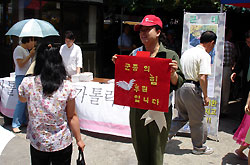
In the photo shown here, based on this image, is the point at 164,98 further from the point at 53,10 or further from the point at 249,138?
the point at 53,10

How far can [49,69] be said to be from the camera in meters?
2.35

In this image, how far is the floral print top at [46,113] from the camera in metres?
2.32

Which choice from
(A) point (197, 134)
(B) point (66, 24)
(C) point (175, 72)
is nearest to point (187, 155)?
(A) point (197, 134)

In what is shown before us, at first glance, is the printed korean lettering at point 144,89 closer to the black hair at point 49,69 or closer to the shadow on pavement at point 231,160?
the black hair at point 49,69

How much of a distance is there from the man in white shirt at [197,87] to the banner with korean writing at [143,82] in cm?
151

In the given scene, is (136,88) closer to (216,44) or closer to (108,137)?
(108,137)

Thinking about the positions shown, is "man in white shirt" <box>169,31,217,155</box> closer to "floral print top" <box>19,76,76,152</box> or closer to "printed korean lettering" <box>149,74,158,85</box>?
"printed korean lettering" <box>149,74,158,85</box>

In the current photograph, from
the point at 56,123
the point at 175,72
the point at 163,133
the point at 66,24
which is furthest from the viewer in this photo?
the point at 66,24

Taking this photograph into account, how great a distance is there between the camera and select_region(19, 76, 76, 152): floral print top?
232 centimetres

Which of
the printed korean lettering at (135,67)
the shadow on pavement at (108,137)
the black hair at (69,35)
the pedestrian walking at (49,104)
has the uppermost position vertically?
the black hair at (69,35)

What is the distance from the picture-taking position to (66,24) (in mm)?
8352

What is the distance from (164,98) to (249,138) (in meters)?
1.54

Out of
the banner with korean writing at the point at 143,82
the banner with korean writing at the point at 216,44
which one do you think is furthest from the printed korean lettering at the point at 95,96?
the banner with korean writing at the point at 143,82

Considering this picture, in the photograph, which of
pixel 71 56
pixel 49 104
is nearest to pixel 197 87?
pixel 49 104
